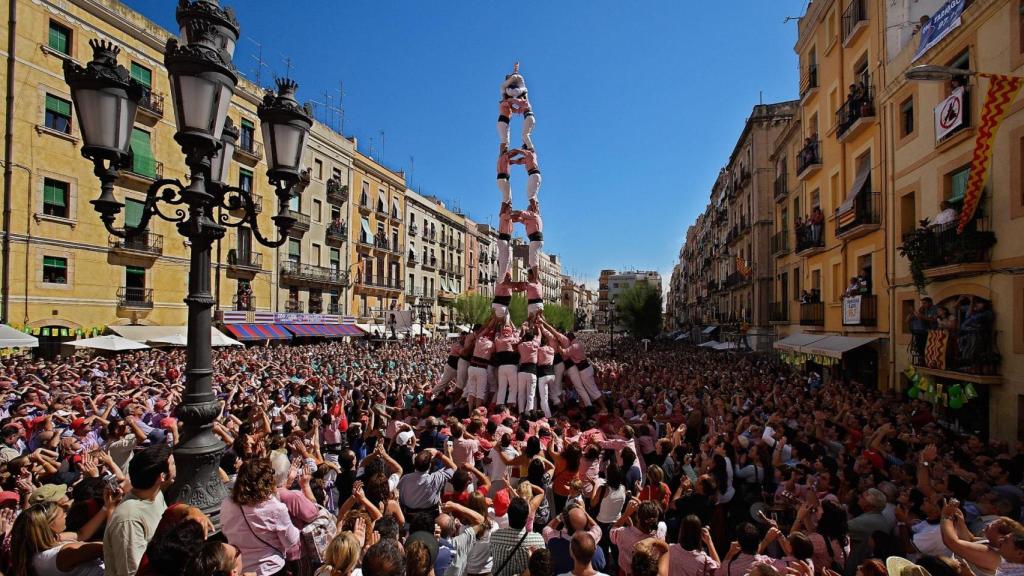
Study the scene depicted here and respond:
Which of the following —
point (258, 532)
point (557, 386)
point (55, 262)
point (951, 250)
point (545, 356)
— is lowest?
point (557, 386)

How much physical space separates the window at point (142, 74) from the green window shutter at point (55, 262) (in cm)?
760

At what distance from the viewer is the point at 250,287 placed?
28578 mm

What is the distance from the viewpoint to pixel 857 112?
14.4 meters

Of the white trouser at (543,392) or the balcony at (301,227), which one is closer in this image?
the white trouser at (543,392)

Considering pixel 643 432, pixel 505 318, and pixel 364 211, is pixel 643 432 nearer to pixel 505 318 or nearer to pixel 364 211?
pixel 505 318

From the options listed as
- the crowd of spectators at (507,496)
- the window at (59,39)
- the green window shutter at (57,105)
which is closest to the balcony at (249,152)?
the green window shutter at (57,105)

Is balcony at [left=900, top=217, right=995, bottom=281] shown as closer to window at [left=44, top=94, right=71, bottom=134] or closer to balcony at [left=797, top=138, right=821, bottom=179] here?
balcony at [left=797, top=138, right=821, bottom=179]

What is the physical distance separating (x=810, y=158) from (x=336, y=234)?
Answer: 26500mm

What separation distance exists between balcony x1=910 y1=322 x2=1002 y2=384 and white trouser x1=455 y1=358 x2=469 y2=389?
9.54m

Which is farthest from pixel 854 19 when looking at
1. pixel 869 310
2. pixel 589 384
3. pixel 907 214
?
pixel 589 384

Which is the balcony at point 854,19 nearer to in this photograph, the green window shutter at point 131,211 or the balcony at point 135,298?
the green window shutter at point 131,211

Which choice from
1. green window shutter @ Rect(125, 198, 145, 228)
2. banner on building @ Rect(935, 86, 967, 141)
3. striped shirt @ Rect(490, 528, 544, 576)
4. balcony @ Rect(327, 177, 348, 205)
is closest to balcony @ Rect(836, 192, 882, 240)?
banner on building @ Rect(935, 86, 967, 141)

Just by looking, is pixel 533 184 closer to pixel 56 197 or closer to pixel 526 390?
pixel 526 390

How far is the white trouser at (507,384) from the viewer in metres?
12.1
